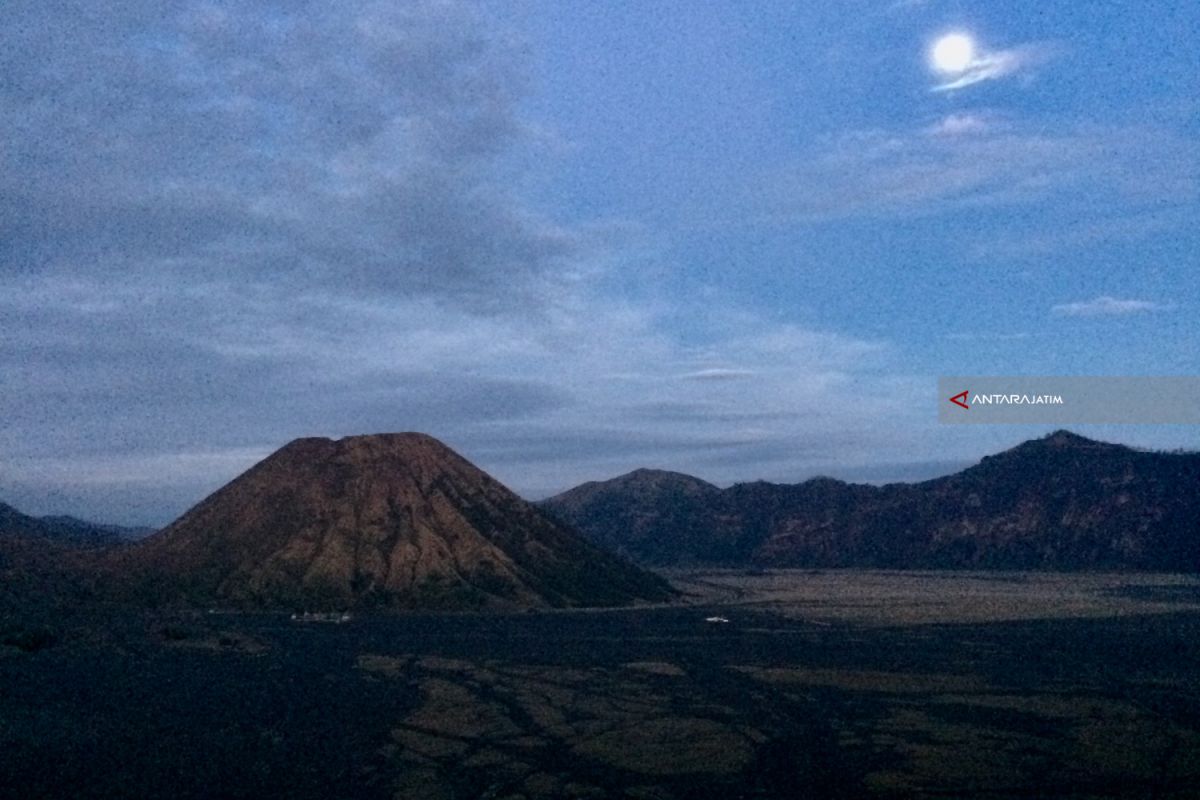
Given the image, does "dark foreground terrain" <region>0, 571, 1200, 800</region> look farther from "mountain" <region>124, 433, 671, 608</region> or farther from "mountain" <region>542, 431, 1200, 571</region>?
"mountain" <region>542, 431, 1200, 571</region>

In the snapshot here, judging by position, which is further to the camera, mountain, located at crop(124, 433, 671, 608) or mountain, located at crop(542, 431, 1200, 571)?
mountain, located at crop(542, 431, 1200, 571)

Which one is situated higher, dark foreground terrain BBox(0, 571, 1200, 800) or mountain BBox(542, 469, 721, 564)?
mountain BBox(542, 469, 721, 564)

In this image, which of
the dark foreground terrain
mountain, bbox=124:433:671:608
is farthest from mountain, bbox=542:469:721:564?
the dark foreground terrain

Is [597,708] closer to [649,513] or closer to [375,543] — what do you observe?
[375,543]

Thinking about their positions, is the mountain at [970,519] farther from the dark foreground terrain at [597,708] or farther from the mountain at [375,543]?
the dark foreground terrain at [597,708]

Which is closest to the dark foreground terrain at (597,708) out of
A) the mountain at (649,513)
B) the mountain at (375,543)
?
the mountain at (375,543)

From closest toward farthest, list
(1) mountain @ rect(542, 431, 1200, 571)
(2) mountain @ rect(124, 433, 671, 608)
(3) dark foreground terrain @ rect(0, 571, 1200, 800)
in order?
(3) dark foreground terrain @ rect(0, 571, 1200, 800) → (2) mountain @ rect(124, 433, 671, 608) → (1) mountain @ rect(542, 431, 1200, 571)

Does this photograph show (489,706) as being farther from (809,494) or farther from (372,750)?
(809,494)

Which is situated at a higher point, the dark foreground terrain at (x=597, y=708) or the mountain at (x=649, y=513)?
the mountain at (x=649, y=513)
